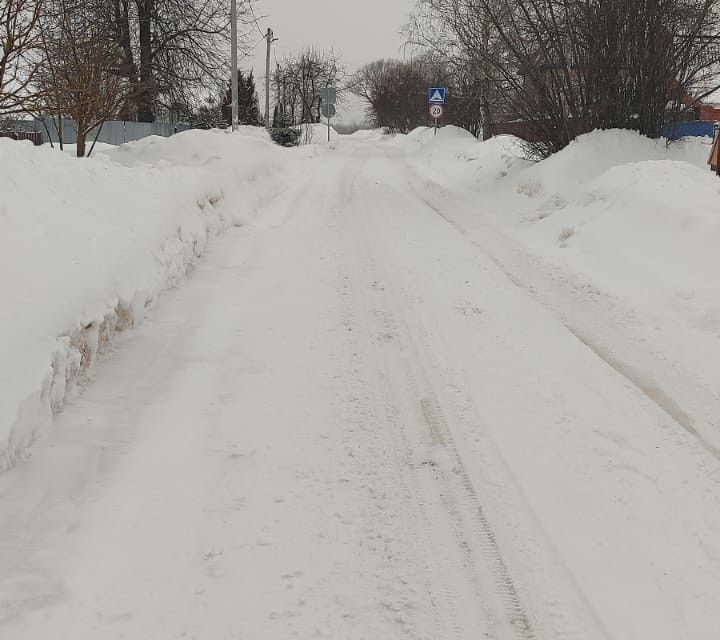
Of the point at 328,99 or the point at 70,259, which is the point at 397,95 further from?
the point at 70,259

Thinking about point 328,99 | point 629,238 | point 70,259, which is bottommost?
point 629,238

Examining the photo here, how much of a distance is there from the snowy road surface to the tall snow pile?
23 centimetres

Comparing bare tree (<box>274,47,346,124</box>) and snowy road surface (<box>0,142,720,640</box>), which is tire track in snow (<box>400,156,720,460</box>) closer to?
snowy road surface (<box>0,142,720,640</box>)

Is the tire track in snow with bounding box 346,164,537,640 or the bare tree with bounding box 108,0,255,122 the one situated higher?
the bare tree with bounding box 108,0,255,122

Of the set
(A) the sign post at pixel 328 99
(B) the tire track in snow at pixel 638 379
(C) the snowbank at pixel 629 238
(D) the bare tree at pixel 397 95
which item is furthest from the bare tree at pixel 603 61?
(D) the bare tree at pixel 397 95

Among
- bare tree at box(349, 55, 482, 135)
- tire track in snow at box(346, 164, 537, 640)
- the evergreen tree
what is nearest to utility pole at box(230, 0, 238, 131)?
bare tree at box(349, 55, 482, 135)

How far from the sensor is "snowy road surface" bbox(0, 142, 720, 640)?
2.35m

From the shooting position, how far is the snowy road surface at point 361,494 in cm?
235

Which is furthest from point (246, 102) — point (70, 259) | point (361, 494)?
point (361, 494)

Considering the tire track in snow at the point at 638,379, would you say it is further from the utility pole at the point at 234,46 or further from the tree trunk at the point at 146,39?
the tree trunk at the point at 146,39

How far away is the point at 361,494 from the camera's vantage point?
10.0 feet

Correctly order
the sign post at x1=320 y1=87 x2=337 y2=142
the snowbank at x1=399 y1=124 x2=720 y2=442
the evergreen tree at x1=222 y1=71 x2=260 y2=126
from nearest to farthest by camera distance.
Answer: the snowbank at x1=399 y1=124 x2=720 y2=442 < the sign post at x1=320 y1=87 x2=337 y2=142 < the evergreen tree at x1=222 y1=71 x2=260 y2=126

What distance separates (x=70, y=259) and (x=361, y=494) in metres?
2.81

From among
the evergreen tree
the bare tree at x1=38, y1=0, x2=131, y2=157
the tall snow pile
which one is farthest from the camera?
the evergreen tree
